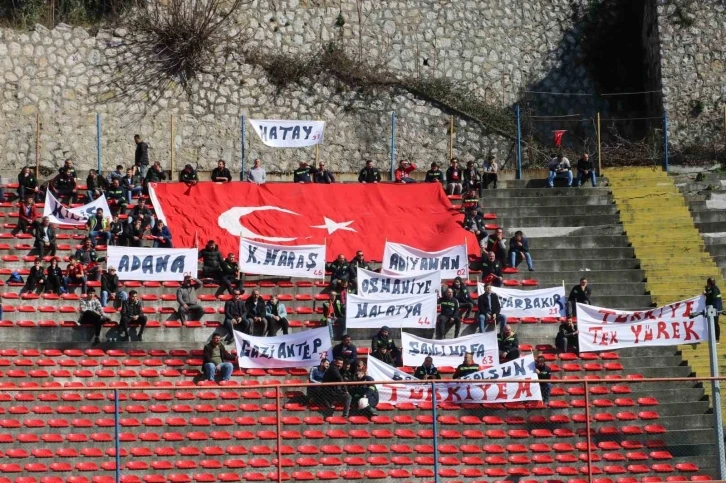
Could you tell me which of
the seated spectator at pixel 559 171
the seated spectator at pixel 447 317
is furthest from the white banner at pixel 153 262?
the seated spectator at pixel 559 171

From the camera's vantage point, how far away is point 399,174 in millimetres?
32969

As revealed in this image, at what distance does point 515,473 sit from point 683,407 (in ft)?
15.6

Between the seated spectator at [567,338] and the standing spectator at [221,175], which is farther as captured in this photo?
the standing spectator at [221,175]

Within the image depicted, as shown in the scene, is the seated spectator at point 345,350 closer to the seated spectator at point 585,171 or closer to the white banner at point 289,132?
the white banner at point 289,132

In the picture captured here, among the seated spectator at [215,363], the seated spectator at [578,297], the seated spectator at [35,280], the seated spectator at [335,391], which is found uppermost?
the seated spectator at [35,280]

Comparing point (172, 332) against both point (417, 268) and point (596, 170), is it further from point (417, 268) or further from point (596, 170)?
point (596, 170)

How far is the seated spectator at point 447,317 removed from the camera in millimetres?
26594

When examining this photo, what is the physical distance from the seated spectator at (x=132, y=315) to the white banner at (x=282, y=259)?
9.60ft

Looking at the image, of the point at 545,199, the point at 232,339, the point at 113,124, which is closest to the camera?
the point at 232,339

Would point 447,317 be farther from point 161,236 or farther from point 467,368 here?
point 161,236

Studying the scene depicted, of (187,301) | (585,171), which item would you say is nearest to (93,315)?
(187,301)

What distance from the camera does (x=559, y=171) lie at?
33.0m

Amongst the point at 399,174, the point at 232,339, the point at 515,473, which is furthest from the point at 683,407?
the point at 399,174

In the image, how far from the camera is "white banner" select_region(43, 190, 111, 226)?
98.8ft
